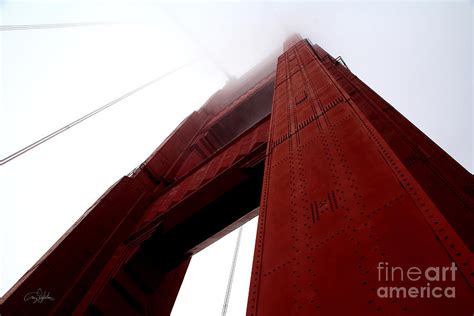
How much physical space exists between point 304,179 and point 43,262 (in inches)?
238

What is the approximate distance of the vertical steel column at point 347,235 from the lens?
1.58m

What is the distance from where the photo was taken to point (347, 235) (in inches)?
82.4
